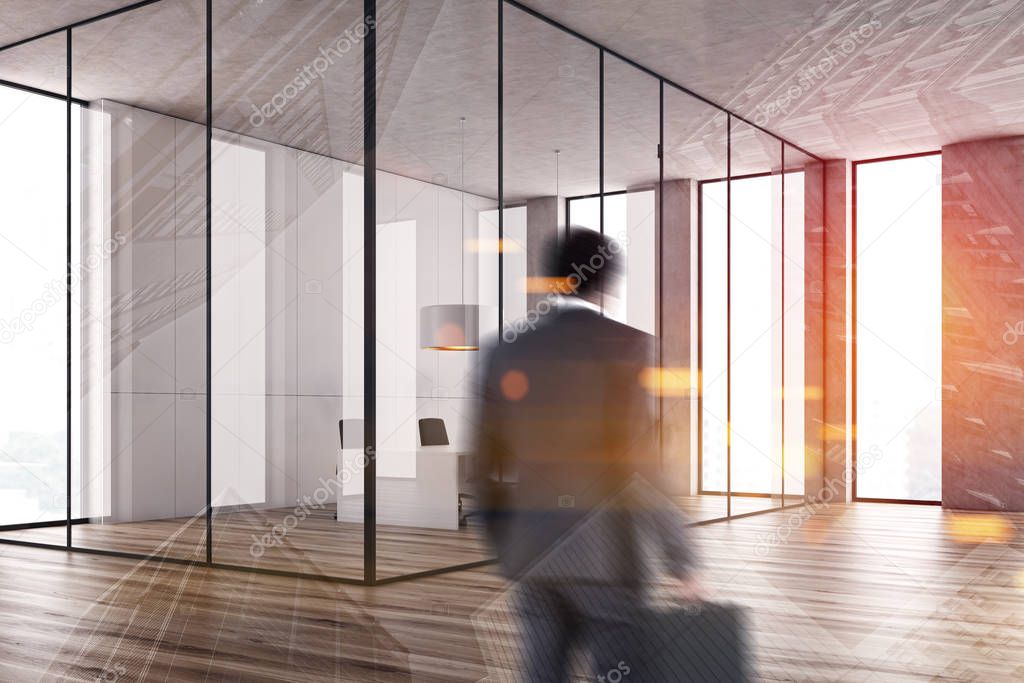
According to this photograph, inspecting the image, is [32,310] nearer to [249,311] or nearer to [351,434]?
[249,311]

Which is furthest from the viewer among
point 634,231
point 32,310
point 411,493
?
point 32,310

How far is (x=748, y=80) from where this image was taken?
27.2 feet

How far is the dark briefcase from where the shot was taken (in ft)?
6.41

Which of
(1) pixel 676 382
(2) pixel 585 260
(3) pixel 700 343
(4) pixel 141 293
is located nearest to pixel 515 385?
(2) pixel 585 260

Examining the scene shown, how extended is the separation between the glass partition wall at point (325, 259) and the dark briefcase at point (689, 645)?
9.16 ft

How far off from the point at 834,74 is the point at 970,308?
348 cm

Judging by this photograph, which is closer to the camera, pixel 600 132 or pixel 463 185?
pixel 463 185

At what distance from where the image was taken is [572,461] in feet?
6.43

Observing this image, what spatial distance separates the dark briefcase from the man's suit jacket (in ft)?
0.34

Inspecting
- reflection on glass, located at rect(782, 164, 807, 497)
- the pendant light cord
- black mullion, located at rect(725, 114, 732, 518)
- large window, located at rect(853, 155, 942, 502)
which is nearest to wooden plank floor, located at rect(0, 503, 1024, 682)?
the pendant light cord

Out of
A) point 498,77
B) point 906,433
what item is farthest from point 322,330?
point 906,433

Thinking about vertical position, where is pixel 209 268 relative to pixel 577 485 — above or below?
above

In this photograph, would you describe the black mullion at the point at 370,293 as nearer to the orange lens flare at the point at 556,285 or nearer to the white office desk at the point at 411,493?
the white office desk at the point at 411,493

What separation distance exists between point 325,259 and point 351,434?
139cm
